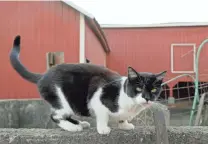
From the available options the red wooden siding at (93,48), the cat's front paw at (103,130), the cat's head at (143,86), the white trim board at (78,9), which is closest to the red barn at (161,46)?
the red wooden siding at (93,48)

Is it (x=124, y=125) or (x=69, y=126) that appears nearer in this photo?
(x=69, y=126)

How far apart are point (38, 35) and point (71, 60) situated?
0.83m

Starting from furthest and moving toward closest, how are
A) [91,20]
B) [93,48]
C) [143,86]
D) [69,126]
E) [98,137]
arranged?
[93,48] → [91,20] → [69,126] → [98,137] → [143,86]

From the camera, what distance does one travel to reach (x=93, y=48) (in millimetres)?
7477

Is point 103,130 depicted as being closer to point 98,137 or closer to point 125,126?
point 98,137

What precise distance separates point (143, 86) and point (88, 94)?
0.44m

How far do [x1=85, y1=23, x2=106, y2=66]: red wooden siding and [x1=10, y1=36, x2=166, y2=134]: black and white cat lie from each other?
14.2 ft

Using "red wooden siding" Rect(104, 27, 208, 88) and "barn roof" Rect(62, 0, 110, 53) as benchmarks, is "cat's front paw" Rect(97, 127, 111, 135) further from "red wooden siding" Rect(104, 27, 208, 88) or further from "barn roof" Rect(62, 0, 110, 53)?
"red wooden siding" Rect(104, 27, 208, 88)

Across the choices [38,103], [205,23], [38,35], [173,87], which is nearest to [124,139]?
[38,103]

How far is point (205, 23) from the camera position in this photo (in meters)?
8.77

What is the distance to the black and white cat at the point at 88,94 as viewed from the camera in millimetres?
2102

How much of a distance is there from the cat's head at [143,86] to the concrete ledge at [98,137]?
326 mm

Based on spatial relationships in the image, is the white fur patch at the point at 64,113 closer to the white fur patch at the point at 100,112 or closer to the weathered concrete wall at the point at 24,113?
the white fur patch at the point at 100,112

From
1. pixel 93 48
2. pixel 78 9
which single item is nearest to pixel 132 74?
pixel 78 9
